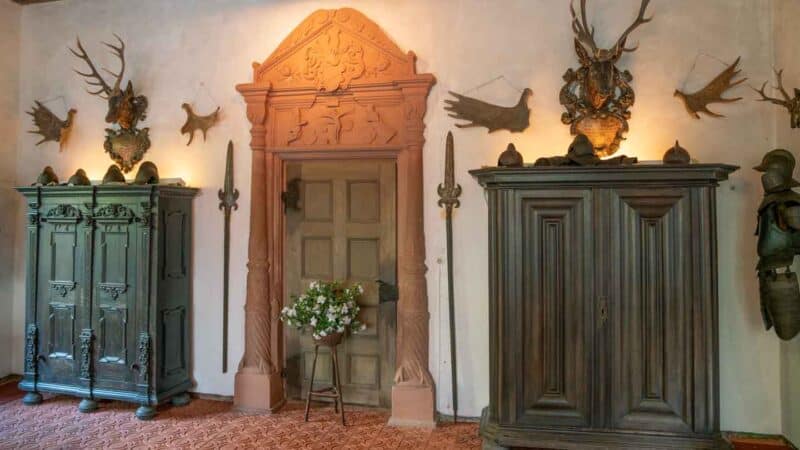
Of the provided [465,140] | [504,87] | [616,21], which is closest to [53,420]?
[465,140]

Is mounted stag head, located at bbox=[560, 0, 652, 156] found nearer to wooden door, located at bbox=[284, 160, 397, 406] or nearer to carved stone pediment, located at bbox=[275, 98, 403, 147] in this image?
carved stone pediment, located at bbox=[275, 98, 403, 147]

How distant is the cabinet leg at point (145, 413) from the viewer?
3.91 meters

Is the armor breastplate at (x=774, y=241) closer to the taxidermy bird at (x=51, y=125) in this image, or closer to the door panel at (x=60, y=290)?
the door panel at (x=60, y=290)

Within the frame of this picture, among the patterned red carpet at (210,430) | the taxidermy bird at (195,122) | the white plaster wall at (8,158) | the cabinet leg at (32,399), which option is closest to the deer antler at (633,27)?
the patterned red carpet at (210,430)

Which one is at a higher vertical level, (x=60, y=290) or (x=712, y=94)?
(x=712, y=94)

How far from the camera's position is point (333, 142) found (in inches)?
162

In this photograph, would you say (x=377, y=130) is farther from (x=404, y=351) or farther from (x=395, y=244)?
(x=404, y=351)

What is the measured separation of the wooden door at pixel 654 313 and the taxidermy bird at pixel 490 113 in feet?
3.24

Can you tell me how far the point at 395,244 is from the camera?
408cm

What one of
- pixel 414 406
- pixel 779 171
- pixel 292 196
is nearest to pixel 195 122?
pixel 292 196

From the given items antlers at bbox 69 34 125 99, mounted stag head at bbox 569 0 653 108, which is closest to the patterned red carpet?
mounted stag head at bbox 569 0 653 108

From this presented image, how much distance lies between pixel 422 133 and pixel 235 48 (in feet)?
5.91

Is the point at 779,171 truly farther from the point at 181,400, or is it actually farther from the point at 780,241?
the point at 181,400

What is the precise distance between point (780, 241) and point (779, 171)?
420 mm
